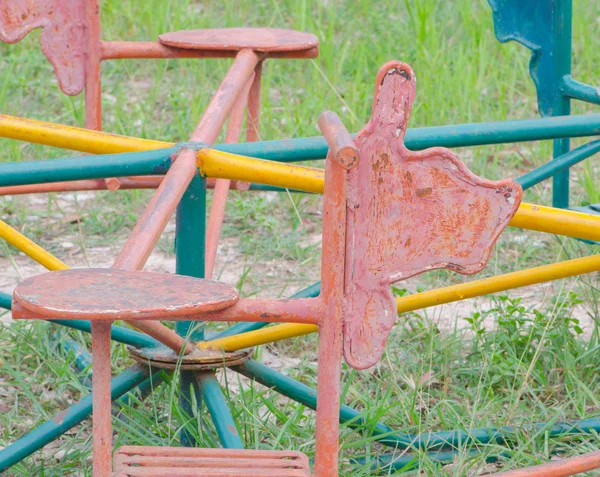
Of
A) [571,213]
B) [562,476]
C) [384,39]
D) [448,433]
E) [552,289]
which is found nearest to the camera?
[571,213]

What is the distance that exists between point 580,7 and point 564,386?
131 inches

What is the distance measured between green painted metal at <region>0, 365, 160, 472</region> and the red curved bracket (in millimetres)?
857

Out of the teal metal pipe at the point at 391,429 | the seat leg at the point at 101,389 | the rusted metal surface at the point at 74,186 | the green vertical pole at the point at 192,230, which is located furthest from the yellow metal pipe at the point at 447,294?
the seat leg at the point at 101,389

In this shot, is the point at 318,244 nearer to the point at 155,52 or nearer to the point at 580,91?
the point at 155,52

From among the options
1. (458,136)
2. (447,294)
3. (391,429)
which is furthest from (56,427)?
(458,136)

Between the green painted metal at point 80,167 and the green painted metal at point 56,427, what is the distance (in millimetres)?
637

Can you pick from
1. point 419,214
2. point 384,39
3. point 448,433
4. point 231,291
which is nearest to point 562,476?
point 448,433

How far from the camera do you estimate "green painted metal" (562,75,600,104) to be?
263 cm

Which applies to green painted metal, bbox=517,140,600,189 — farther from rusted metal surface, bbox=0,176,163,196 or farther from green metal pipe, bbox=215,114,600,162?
rusted metal surface, bbox=0,176,163,196

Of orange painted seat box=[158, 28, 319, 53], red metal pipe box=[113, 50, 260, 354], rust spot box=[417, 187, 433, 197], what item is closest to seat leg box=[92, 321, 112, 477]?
red metal pipe box=[113, 50, 260, 354]

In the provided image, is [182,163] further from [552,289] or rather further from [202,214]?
[552,289]

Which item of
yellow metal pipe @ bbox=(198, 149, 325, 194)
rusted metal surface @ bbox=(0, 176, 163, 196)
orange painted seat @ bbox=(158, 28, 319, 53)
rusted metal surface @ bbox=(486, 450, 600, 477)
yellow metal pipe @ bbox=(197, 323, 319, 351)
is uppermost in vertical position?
orange painted seat @ bbox=(158, 28, 319, 53)

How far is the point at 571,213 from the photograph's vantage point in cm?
179

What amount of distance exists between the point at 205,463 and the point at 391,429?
39.4 inches
